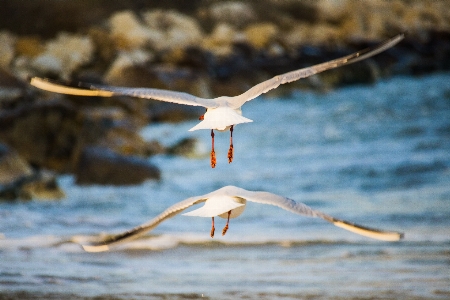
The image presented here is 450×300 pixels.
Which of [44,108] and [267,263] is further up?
[44,108]

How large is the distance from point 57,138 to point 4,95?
0.80 metres

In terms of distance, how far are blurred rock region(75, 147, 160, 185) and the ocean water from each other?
0.13 metres

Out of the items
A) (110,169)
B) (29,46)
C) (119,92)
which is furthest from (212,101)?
(29,46)

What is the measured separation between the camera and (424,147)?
8.42 meters

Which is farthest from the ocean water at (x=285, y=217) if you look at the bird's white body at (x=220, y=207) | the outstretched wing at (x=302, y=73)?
the outstretched wing at (x=302, y=73)

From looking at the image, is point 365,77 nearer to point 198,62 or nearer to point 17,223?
point 198,62

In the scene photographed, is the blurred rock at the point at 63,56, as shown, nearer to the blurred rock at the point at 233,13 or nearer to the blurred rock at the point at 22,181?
the blurred rock at the point at 22,181

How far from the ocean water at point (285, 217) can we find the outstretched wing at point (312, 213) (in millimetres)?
3355

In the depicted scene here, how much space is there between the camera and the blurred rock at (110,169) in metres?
8.57

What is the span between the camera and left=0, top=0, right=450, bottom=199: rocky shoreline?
880 cm

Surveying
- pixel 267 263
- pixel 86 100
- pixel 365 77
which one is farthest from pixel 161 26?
pixel 267 263

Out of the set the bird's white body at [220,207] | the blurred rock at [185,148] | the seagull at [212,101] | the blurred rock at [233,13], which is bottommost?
the bird's white body at [220,207]

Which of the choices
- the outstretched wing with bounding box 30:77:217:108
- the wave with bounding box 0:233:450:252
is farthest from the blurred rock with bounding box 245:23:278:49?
the outstretched wing with bounding box 30:77:217:108

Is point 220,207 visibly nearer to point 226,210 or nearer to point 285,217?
point 226,210
